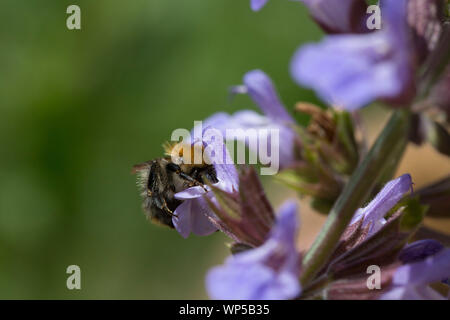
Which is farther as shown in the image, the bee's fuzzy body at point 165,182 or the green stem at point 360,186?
the bee's fuzzy body at point 165,182

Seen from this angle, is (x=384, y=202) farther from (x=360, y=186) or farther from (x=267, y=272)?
(x=267, y=272)

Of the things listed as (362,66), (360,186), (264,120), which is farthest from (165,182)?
(362,66)

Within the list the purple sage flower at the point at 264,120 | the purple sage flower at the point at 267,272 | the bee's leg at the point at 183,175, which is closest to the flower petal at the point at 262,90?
the purple sage flower at the point at 264,120

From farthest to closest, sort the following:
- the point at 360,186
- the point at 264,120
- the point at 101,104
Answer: the point at 101,104, the point at 264,120, the point at 360,186

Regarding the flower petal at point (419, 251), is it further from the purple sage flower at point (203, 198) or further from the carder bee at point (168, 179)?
the carder bee at point (168, 179)
